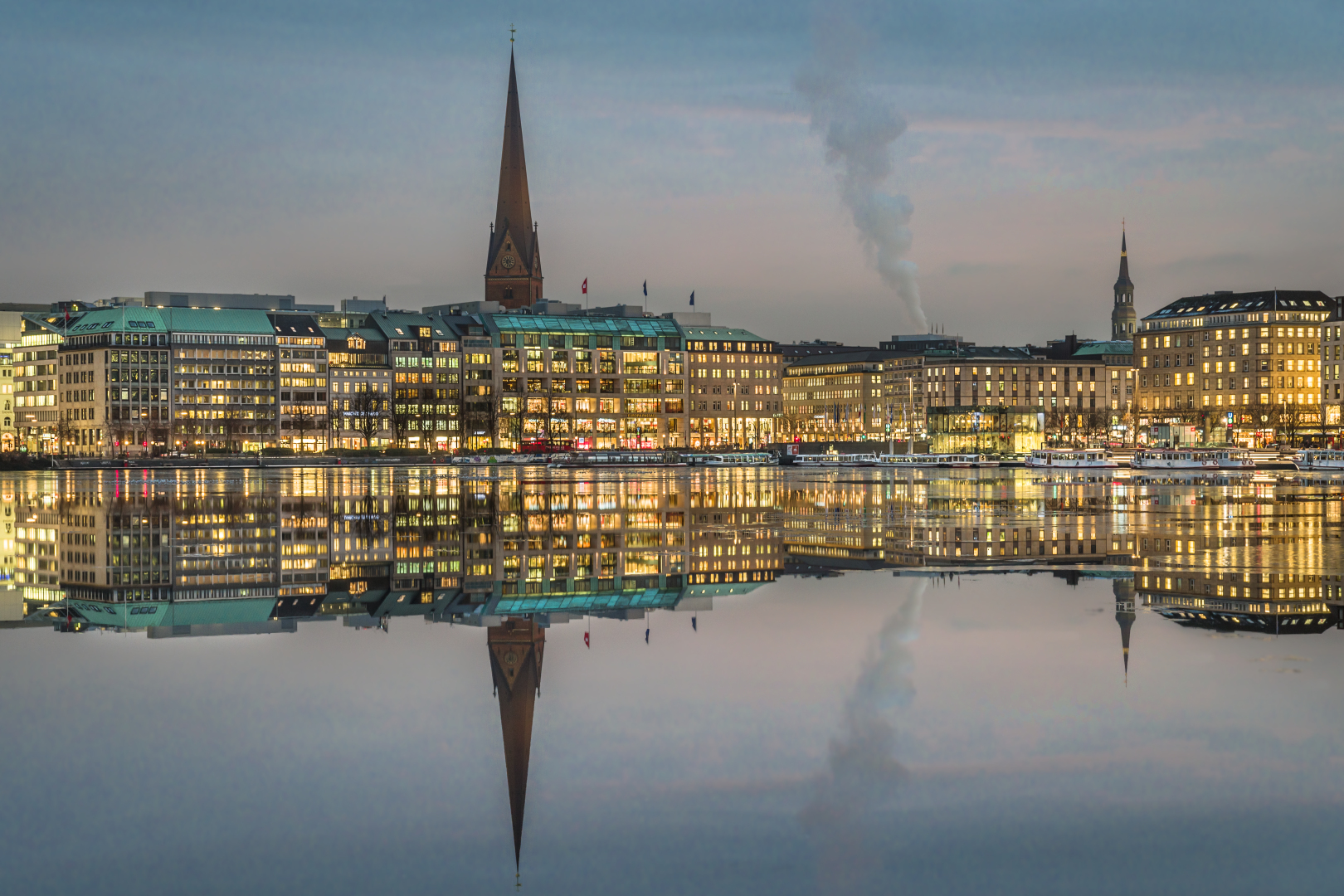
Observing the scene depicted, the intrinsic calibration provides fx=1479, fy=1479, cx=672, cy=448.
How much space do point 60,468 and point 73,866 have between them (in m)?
132

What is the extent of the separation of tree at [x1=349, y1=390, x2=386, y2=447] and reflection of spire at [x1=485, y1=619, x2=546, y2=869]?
159 metres

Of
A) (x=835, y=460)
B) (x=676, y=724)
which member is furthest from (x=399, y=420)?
(x=676, y=724)

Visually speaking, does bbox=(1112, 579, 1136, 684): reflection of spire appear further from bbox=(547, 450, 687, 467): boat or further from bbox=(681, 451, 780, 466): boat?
bbox=(681, 451, 780, 466): boat

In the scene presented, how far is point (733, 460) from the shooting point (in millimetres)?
144875

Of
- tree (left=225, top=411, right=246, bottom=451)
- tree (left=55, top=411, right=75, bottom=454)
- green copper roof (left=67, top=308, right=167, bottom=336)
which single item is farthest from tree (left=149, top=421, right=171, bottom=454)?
green copper roof (left=67, top=308, right=167, bottom=336)

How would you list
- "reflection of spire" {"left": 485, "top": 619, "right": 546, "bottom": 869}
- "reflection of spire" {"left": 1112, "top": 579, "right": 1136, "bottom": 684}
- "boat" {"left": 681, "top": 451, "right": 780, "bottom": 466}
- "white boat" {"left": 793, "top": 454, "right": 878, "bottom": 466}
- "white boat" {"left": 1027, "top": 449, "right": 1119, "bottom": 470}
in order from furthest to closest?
"boat" {"left": 681, "top": 451, "right": 780, "bottom": 466}, "white boat" {"left": 793, "top": 454, "right": 878, "bottom": 466}, "white boat" {"left": 1027, "top": 449, "right": 1119, "bottom": 470}, "reflection of spire" {"left": 1112, "top": 579, "right": 1136, "bottom": 684}, "reflection of spire" {"left": 485, "top": 619, "right": 546, "bottom": 869}

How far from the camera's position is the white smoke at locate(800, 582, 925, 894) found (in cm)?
1027

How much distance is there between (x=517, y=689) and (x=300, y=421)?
538 feet

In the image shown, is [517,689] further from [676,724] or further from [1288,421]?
[1288,421]

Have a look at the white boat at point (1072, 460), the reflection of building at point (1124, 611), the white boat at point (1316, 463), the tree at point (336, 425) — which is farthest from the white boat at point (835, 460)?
the reflection of building at point (1124, 611)

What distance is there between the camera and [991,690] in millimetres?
15898

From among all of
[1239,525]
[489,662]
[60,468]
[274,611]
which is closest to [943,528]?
[1239,525]

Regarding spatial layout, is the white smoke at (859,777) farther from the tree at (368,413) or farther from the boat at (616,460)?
the tree at (368,413)

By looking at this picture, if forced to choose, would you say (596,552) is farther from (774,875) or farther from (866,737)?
(774,875)
